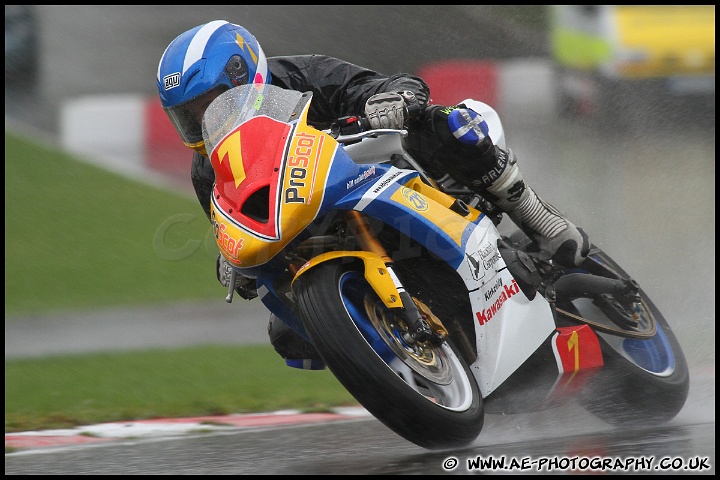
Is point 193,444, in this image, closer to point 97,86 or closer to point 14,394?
point 14,394

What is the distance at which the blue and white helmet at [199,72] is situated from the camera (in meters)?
3.98

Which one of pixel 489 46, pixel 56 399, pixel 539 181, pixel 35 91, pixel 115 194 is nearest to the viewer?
pixel 56 399

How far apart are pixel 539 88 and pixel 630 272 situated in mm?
6110

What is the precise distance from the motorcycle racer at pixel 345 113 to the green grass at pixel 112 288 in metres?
0.76

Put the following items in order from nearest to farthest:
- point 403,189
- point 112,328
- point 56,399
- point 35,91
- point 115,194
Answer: point 403,189, point 56,399, point 112,328, point 115,194, point 35,91

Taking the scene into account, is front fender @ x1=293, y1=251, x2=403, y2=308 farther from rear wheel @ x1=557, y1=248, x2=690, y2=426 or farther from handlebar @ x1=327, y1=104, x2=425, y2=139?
rear wheel @ x1=557, y1=248, x2=690, y2=426

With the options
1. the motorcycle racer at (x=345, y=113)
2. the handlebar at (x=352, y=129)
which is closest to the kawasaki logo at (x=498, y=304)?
the motorcycle racer at (x=345, y=113)

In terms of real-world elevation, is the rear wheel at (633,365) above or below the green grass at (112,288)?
above

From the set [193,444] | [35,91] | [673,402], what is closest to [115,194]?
[35,91]

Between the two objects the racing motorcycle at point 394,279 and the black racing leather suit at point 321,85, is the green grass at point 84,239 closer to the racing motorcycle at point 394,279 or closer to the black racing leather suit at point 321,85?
the black racing leather suit at point 321,85

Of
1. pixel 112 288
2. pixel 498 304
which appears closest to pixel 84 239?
pixel 112 288

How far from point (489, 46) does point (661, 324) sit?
8.98m

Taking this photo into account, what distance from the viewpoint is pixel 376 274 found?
3.68m

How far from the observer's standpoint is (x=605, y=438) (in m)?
4.25
